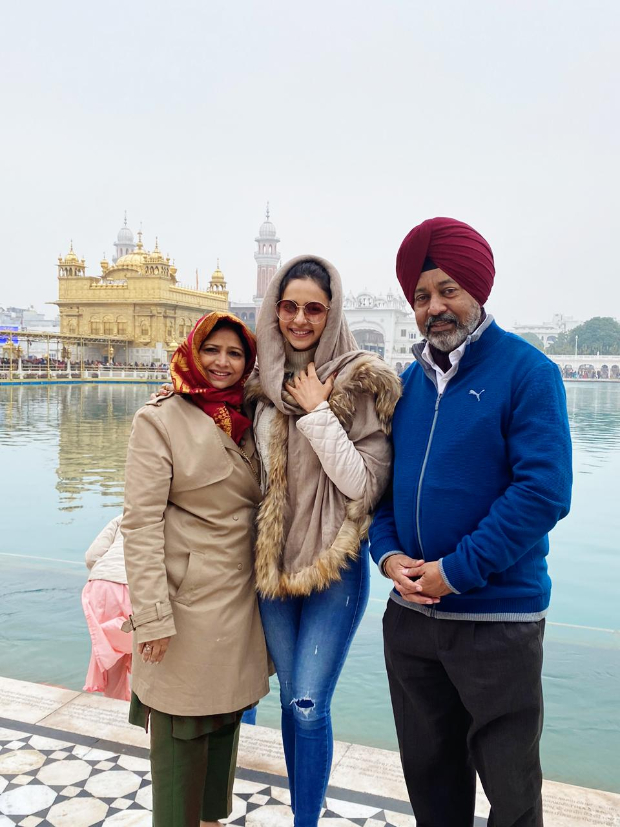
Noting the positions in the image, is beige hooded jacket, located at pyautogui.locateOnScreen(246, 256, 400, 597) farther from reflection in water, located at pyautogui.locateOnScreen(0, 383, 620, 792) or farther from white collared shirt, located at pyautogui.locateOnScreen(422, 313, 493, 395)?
reflection in water, located at pyautogui.locateOnScreen(0, 383, 620, 792)

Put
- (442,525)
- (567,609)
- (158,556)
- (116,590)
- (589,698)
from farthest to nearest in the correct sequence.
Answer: (567,609)
(589,698)
(116,590)
(158,556)
(442,525)

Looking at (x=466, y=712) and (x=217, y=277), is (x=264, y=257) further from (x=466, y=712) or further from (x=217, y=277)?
(x=466, y=712)

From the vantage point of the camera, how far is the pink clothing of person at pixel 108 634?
7.95 feet

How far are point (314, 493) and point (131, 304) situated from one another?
37.8 metres

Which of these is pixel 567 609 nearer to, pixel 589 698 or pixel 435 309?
pixel 589 698

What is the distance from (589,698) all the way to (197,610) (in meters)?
2.07

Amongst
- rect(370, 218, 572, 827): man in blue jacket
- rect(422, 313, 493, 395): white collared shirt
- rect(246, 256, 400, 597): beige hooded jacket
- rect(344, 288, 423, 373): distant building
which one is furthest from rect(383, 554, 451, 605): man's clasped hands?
rect(344, 288, 423, 373): distant building

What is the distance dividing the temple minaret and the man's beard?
70538 millimetres

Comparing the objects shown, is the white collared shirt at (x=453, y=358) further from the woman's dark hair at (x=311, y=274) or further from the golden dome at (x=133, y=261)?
the golden dome at (x=133, y=261)

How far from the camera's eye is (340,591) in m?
1.60

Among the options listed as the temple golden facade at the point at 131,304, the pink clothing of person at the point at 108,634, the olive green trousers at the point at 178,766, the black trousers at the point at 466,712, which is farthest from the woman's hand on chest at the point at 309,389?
the temple golden facade at the point at 131,304

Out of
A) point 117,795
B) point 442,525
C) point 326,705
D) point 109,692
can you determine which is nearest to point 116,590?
point 109,692

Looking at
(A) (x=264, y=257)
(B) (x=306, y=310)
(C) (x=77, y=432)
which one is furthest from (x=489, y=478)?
(A) (x=264, y=257)

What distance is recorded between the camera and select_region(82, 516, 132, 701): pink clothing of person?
2422 millimetres
